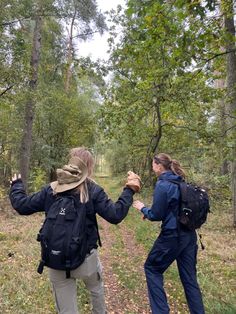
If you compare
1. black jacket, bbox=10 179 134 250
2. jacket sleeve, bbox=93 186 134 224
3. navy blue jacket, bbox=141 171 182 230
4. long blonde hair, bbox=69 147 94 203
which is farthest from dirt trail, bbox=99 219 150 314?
long blonde hair, bbox=69 147 94 203

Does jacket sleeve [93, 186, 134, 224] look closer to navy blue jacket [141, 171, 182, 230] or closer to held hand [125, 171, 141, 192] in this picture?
held hand [125, 171, 141, 192]

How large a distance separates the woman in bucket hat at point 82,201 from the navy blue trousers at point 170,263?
1.13m

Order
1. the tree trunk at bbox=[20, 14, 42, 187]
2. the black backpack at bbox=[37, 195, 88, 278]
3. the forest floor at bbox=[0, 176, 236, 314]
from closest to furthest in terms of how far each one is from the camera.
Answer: the black backpack at bbox=[37, 195, 88, 278] < the forest floor at bbox=[0, 176, 236, 314] < the tree trunk at bbox=[20, 14, 42, 187]

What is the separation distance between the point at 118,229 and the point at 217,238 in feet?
11.6

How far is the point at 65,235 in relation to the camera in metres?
3.13

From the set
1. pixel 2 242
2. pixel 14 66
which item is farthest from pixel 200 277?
pixel 14 66

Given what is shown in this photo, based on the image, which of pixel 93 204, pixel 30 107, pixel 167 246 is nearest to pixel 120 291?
pixel 167 246

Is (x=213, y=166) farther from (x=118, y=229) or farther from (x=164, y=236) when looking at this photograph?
(x=164, y=236)

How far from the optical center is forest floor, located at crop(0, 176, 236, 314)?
510 centimetres

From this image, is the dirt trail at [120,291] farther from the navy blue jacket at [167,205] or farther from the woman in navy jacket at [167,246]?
the navy blue jacket at [167,205]

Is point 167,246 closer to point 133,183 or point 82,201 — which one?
point 133,183

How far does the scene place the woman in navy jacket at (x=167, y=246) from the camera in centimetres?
427

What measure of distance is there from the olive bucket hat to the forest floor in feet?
7.93

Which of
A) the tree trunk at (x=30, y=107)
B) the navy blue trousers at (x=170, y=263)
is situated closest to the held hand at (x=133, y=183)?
the navy blue trousers at (x=170, y=263)
